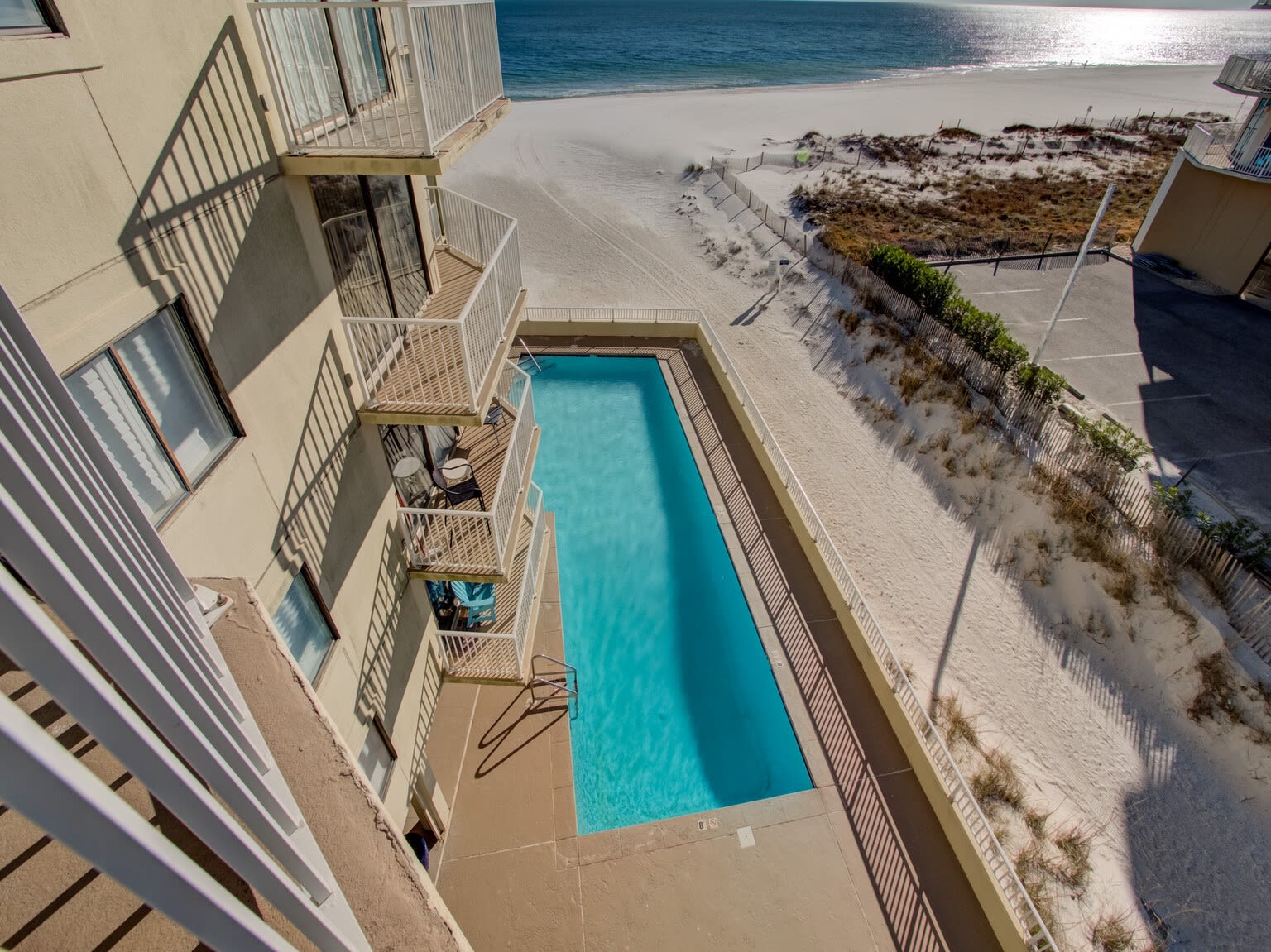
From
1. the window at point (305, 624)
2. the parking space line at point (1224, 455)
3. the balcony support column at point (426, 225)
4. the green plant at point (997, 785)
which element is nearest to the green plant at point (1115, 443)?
the parking space line at point (1224, 455)

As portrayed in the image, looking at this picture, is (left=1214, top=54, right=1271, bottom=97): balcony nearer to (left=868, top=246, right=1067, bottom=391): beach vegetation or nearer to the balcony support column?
(left=868, top=246, right=1067, bottom=391): beach vegetation

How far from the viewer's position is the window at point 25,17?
9.09 feet

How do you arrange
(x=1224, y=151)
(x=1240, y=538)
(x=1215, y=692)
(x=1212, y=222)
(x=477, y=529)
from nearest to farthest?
(x=477, y=529) < (x=1215, y=692) < (x=1240, y=538) < (x=1224, y=151) < (x=1212, y=222)

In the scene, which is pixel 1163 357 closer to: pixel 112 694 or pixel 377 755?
pixel 377 755

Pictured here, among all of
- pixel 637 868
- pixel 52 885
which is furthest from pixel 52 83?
pixel 637 868

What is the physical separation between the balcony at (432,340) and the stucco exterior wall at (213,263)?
0.33 metres

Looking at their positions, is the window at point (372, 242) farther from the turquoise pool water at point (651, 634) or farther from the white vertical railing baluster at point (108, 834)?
the turquoise pool water at point (651, 634)

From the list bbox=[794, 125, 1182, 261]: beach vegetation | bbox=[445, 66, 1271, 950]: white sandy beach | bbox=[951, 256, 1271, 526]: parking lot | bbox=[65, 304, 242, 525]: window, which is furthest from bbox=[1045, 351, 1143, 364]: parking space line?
bbox=[65, 304, 242, 525]: window

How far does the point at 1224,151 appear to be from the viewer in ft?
81.3

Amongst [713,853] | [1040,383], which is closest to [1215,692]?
[1040,383]

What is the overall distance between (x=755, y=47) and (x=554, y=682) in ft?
454

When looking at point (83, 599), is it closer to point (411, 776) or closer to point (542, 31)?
point (411, 776)

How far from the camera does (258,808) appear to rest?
1631 mm

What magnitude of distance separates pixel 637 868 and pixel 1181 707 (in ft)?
35.2
